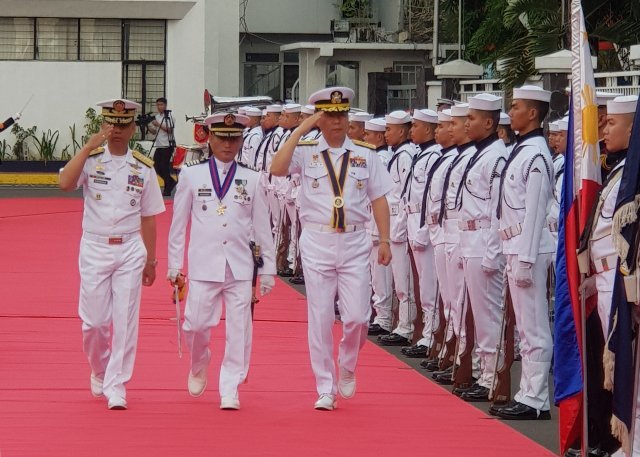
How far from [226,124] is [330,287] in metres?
1.31

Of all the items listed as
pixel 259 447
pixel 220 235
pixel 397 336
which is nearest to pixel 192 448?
pixel 259 447

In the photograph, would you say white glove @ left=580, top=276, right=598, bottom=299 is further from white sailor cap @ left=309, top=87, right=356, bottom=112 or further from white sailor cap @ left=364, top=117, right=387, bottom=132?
white sailor cap @ left=364, top=117, right=387, bottom=132

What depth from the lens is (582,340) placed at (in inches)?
312

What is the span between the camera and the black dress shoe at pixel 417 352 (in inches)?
508

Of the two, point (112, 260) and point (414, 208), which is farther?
point (414, 208)

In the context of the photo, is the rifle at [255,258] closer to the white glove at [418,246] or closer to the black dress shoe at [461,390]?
the black dress shoe at [461,390]

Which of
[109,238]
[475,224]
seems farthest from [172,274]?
[475,224]

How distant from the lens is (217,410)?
1002cm

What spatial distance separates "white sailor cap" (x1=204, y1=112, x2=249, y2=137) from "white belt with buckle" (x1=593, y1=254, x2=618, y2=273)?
3.15 m

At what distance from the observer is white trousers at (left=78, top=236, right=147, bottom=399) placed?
999 centimetres

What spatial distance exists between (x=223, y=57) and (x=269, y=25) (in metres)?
3.74

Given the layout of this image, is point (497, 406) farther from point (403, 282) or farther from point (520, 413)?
point (403, 282)

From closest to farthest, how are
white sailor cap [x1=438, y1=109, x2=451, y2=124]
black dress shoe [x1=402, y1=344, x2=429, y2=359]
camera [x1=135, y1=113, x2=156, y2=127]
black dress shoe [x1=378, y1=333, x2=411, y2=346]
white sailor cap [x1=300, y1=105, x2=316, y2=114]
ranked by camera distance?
1. white sailor cap [x1=438, y1=109, x2=451, y2=124]
2. black dress shoe [x1=402, y1=344, x2=429, y2=359]
3. black dress shoe [x1=378, y1=333, x2=411, y2=346]
4. white sailor cap [x1=300, y1=105, x2=316, y2=114]
5. camera [x1=135, y1=113, x2=156, y2=127]

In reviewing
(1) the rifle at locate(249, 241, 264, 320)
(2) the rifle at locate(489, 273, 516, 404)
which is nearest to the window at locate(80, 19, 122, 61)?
(1) the rifle at locate(249, 241, 264, 320)
